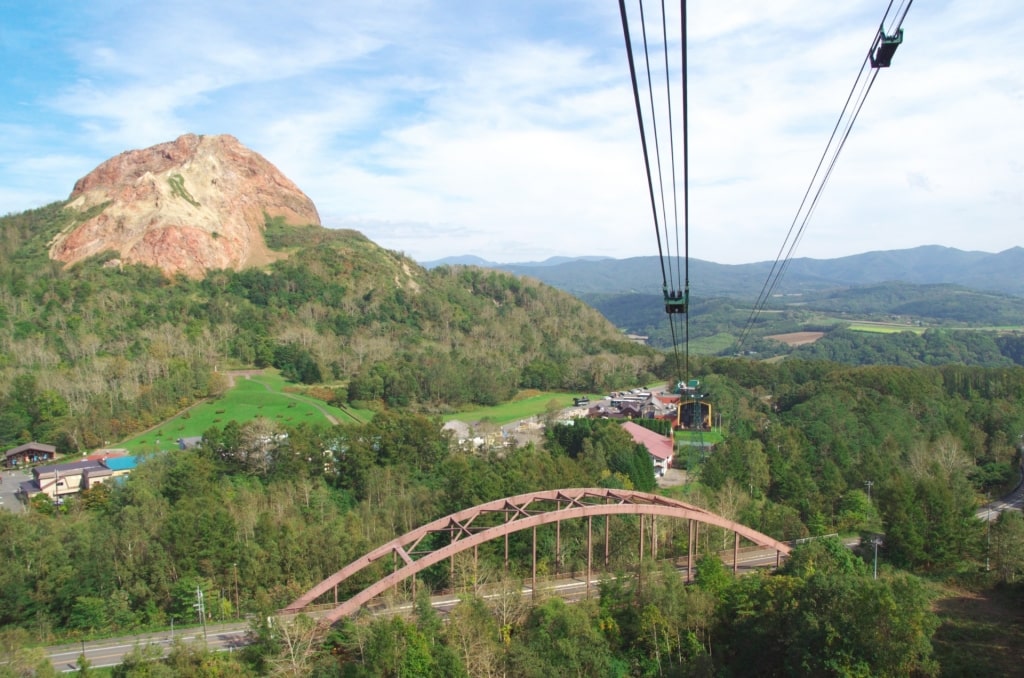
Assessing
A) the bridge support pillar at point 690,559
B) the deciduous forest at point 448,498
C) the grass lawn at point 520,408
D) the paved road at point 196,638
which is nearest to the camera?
the deciduous forest at point 448,498

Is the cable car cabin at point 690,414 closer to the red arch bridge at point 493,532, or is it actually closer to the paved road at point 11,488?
the red arch bridge at point 493,532

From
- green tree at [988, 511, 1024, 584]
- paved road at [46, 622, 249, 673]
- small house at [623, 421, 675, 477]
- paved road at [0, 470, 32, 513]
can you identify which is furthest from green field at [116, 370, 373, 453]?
green tree at [988, 511, 1024, 584]

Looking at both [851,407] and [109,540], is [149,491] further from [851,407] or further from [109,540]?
[851,407]

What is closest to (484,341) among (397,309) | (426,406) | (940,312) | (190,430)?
(397,309)

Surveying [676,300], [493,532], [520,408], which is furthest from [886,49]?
[520,408]

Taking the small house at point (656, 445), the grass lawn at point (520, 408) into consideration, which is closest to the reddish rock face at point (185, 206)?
the grass lawn at point (520, 408)

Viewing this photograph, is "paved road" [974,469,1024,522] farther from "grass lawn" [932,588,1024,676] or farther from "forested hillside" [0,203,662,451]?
"forested hillside" [0,203,662,451]
